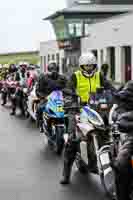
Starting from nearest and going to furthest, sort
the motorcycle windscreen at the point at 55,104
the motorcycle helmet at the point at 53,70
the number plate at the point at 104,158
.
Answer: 1. the number plate at the point at 104,158
2. the motorcycle windscreen at the point at 55,104
3. the motorcycle helmet at the point at 53,70

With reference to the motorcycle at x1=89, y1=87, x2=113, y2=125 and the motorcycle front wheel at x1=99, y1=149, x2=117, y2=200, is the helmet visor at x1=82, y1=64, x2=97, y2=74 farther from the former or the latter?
the motorcycle front wheel at x1=99, y1=149, x2=117, y2=200

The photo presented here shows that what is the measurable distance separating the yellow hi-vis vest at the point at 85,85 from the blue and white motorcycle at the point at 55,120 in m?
1.31

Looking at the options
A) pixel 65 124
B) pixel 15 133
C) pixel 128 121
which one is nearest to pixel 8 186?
pixel 65 124

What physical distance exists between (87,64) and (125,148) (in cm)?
374

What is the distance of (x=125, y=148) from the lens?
5.12m

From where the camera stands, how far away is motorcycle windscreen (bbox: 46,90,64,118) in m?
10.7

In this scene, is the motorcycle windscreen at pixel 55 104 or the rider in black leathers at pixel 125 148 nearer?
the rider in black leathers at pixel 125 148

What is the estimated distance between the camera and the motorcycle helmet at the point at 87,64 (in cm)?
869

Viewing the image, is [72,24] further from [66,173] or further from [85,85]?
[66,173]

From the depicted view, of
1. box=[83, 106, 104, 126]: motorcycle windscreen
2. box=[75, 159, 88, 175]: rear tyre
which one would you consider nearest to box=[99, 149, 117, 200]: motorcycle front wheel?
box=[83, 106, 104, 126]: motorcycle windscreen

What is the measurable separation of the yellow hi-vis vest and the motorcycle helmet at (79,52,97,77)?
8 cm

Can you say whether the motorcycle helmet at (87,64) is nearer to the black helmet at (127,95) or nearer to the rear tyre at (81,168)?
the rear tyre at (81,168)

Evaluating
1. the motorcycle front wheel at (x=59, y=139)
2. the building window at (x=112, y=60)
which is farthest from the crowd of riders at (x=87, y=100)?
the building window at (x=112, y=60)

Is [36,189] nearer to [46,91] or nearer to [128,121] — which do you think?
[128,121]
